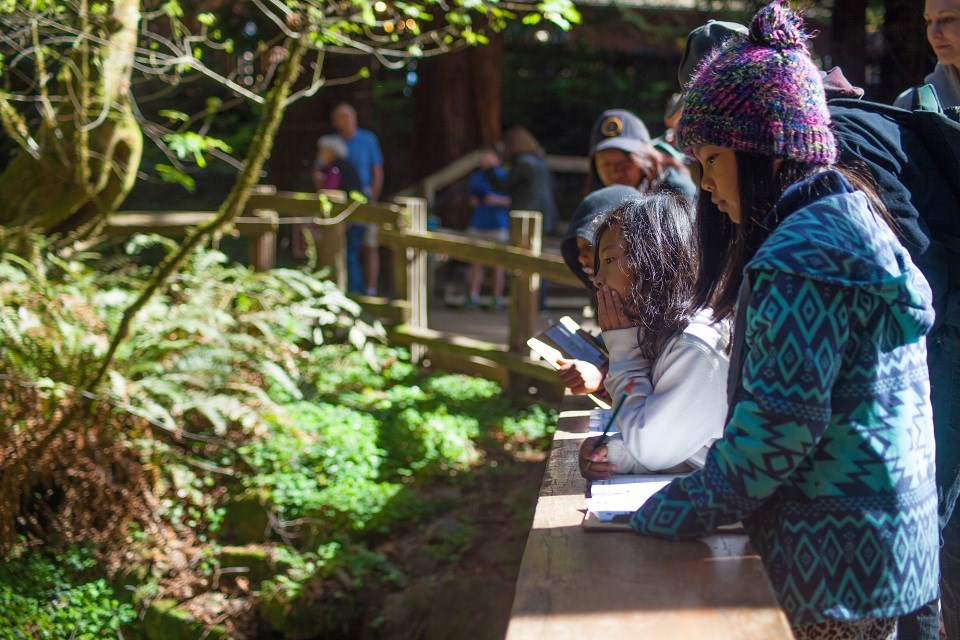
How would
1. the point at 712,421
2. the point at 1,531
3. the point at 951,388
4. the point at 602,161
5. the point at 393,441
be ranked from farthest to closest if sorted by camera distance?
1. the point at 393,441
2. the point at 1,531
3. the point at 602,161
4. the point at 951,388
5. the point at 712,421

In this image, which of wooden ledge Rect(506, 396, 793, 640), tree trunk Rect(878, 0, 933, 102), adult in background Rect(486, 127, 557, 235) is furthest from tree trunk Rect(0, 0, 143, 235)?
tree trunk Rect(878, 0, 933, 102)

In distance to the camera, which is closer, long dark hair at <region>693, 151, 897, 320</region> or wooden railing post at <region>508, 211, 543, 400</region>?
long dark hair at <region>693, 151, 897, 320</region>

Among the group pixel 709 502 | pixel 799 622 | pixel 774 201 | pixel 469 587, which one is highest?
pixel 774 201

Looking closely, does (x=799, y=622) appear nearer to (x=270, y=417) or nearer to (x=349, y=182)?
(x=270, y=417)

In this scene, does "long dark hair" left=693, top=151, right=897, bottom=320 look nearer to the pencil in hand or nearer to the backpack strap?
the pencil in hand

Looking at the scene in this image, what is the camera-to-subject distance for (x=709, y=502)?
1.79 meters

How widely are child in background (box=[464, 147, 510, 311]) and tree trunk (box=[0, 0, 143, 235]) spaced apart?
16.3 ft

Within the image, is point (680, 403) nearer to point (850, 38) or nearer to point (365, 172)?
point (365, 172)

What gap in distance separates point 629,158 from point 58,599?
369 cm

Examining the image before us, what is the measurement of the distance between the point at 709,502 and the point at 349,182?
883 cm

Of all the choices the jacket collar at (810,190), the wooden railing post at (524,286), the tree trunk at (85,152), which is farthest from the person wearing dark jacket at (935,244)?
the wooden railing post at (524,286)

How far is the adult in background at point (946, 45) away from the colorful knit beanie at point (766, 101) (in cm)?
125

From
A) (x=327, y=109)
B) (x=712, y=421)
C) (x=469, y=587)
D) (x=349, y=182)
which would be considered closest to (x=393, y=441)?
(x=469, y=587)

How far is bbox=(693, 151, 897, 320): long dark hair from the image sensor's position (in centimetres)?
190
